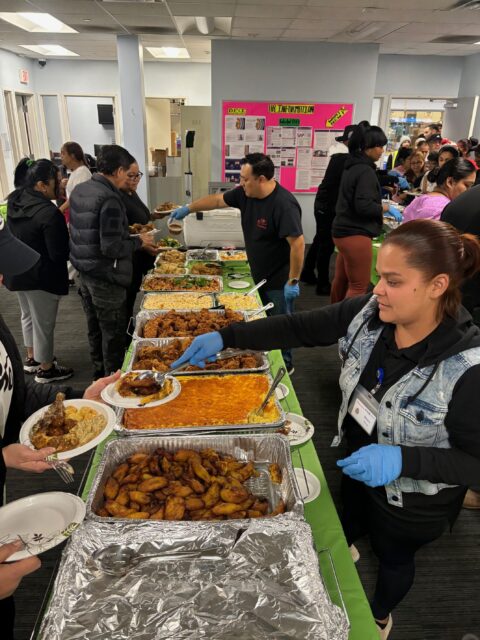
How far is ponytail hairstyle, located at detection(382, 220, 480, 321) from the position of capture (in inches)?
49.5

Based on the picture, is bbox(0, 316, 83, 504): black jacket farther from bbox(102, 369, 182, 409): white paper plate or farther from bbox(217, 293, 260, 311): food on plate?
bbox(217, 293, 260, 311): food on plate

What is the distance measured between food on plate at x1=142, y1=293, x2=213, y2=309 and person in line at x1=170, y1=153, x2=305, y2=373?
0.56 meters

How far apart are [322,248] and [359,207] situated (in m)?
1.76

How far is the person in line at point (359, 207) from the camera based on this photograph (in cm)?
364

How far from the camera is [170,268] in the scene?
3592 millimetres

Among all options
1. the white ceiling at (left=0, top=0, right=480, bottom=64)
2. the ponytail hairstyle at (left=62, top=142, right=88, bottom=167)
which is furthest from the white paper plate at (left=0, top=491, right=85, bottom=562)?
the white ceiling at (left=0, top=0, right=480, bottom=64)

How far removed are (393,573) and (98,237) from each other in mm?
2401

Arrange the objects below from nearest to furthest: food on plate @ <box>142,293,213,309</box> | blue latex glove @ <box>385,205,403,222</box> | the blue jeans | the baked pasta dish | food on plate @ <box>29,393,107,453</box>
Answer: food on plate @ <box>29,393,107,453</box> < food on plate @ <box>142,293,213,309</box> < the baked pasta dish < the blue jeans < blue latex glove @ <box>385,205,403,222</box>

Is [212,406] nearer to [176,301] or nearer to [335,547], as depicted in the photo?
[335,547]

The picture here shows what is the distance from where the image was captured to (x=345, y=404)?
1.57 meters

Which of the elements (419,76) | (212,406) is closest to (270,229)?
(212,406)

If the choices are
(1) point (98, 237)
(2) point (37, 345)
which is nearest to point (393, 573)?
(1) point (98, 237)

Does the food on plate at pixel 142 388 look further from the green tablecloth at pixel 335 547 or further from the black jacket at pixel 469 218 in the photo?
the black jacket at pixel 469 218

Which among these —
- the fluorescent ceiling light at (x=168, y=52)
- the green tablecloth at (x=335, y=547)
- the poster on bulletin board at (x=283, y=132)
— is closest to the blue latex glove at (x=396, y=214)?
the poster on bulletin board at (x=283, y=132)
